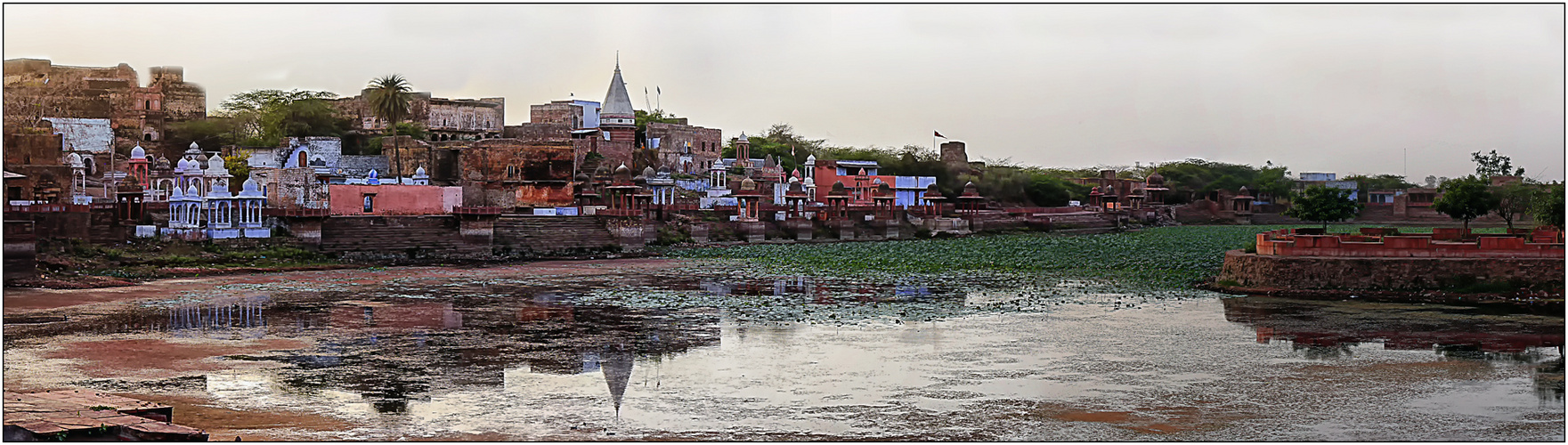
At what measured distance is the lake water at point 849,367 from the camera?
10.7m

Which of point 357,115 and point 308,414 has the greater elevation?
point 357,115

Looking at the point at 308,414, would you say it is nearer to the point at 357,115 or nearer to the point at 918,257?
the point at 918,257

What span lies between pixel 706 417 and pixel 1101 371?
15.2 feet

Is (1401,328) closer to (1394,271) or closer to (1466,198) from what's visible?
(1394,271)

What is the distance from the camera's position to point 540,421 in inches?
420

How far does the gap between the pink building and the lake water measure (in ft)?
62.7

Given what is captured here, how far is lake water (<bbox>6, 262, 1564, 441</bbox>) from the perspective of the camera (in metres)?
10.7

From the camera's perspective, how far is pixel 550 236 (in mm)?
39125

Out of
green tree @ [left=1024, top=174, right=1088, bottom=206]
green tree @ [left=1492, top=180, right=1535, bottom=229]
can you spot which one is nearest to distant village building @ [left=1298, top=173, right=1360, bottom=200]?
green tree @ [left=1024, top=174, right=1088, bottom=206]

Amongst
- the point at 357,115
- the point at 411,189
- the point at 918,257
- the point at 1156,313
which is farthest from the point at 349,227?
the point at 357,115

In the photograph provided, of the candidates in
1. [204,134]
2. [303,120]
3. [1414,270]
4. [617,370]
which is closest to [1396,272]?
[1414,270]

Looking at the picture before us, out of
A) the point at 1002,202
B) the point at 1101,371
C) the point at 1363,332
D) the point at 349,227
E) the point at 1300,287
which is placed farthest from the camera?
the point at 1002,202

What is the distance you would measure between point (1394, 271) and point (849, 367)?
12319 millimetres

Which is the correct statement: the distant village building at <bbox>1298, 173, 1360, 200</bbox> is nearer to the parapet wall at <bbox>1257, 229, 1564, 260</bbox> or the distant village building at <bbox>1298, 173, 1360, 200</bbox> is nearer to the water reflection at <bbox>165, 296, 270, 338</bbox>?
the parapet wall at <bbox>1257, 229, 1564, 260</bbox>
